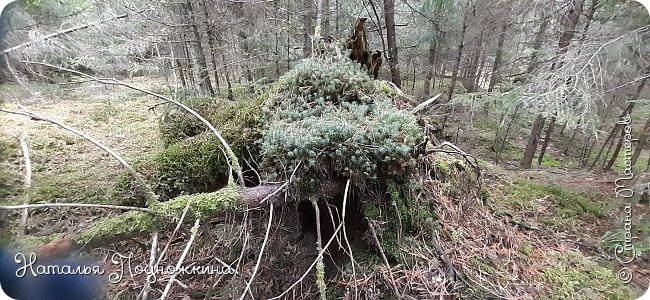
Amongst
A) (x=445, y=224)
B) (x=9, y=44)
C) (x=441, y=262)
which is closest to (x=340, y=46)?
(x=445, y=224)

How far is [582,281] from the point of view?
228cm

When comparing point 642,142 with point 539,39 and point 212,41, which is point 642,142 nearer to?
point 539,39

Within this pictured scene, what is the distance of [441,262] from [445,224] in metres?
0.36

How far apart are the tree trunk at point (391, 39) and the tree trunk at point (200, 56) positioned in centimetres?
247

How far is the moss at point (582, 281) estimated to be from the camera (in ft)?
7.11

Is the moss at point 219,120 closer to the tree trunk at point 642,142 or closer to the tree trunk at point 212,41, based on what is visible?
the tree trunk at point 212,41

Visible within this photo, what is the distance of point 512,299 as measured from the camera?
6.57ft

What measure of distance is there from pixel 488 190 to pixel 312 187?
1974 mm

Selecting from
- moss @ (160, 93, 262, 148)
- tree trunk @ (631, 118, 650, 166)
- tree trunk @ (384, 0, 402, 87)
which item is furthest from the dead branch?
tree trunk @ (384, 0, 402, 87)

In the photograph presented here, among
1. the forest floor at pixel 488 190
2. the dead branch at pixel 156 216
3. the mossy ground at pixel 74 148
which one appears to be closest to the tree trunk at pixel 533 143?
the forest floor at pixel 488 190

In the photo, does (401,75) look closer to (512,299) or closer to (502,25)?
(502,25)

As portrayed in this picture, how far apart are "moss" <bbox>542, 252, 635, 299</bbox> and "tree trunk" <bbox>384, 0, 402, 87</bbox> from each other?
3202 mm

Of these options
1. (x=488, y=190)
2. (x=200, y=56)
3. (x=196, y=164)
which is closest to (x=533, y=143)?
(x=488, y=190)

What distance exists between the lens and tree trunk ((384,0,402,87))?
4.77 metres
